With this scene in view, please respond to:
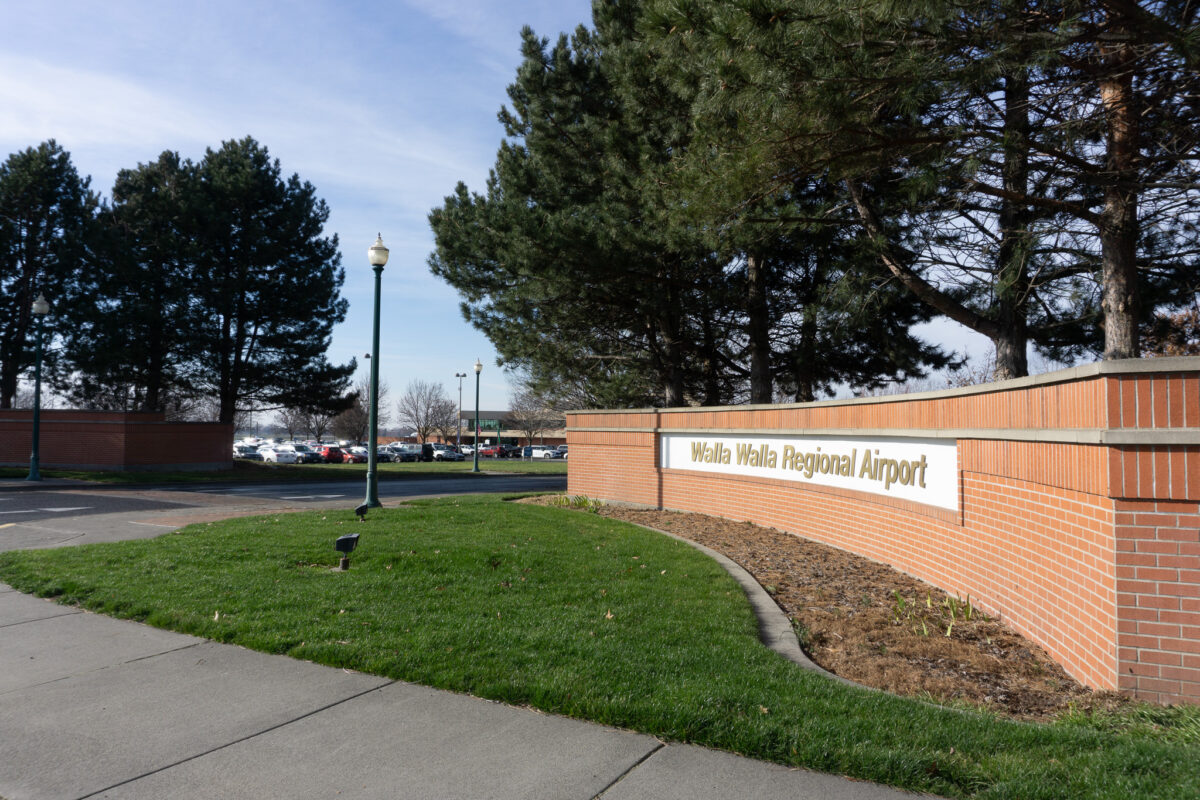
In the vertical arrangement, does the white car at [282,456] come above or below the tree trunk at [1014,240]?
below

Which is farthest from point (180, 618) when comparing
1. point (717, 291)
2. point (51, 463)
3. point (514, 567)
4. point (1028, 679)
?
point (51, 463)

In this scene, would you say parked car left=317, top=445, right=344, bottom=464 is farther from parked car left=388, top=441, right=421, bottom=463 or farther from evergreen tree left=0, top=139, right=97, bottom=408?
evergreen tree left=0, top=139, right=97, bottom=408

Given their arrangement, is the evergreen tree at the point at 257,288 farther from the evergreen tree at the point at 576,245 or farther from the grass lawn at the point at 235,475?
the evergreen tree at the point at 576,245

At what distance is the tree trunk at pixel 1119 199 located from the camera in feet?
28.9

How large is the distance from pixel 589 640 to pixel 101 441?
3040 centimetres

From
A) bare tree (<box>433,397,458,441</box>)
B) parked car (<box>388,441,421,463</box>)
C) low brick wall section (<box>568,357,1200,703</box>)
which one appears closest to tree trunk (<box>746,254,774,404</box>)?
low brick wall section (<box>568,357,1200,703</box>)

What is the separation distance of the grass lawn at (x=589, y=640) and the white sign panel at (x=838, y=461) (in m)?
2.34

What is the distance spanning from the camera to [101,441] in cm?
2969

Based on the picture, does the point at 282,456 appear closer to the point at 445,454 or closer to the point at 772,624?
the point at 445,454

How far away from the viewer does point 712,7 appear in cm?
863

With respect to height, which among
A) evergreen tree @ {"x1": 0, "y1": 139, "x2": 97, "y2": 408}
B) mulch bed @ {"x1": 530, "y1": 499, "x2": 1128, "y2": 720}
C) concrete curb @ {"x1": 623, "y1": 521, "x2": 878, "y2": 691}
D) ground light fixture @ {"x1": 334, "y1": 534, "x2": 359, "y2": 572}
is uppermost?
evergreen tree @ {"x1": 0, "y1": 139, "x2": 97, "y2": 408}

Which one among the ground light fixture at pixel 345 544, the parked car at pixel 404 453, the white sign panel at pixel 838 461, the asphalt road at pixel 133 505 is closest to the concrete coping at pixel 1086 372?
the white sign panel at pixel 838 461

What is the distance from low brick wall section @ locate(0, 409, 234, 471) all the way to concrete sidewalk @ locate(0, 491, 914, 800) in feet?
91.5

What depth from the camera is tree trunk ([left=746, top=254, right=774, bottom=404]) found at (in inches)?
694
